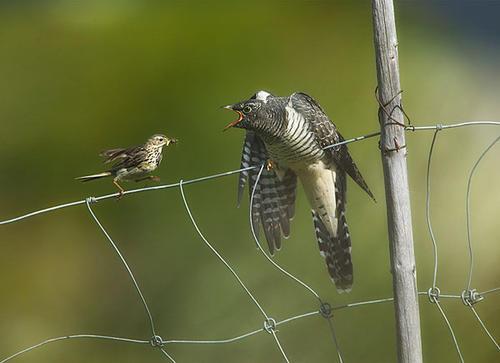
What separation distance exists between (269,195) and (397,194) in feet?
2.74

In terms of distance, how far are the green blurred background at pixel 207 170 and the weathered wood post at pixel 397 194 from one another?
202cm

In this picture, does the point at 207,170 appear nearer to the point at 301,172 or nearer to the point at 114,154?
the point at 301,172

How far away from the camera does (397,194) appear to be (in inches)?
42.6

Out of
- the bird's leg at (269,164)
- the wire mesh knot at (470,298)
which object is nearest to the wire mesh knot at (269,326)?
the wire mesh knot at (470,298)

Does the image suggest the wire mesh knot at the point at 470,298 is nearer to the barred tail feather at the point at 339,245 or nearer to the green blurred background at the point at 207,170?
the barred tail feather at the point at 339,245

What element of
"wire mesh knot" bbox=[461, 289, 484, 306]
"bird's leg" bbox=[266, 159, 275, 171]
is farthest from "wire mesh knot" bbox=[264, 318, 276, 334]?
"bird's leg" bbox=[266, 159, 275, 171]

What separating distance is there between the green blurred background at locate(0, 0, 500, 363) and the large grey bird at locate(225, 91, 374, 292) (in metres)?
1.24

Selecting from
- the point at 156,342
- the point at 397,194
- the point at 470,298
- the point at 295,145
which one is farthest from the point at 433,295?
the point at 295,145

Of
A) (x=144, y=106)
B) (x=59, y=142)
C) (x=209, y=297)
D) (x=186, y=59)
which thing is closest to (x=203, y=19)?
(x=186, y=59)

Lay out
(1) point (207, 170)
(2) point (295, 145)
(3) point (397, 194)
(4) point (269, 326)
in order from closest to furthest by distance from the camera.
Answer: (3) point (397, 194) < (4) point (269, 326) < (2) point (295, 145) < (1) point (207, 170)

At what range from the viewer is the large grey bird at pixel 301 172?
1697 mm

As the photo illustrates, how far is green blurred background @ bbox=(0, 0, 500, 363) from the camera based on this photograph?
3271 mm

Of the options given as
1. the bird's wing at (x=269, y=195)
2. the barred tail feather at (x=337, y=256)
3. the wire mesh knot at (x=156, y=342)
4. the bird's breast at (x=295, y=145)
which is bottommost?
the wire mesh knot at (x=156, y=342)

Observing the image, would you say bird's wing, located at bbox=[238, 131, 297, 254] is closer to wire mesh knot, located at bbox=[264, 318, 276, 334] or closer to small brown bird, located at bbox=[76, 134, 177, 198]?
small brown bird, located at bbox=[76, 134, 177, 198]
